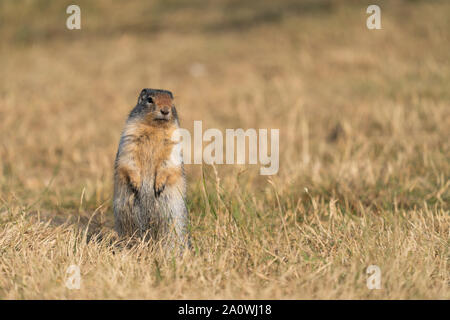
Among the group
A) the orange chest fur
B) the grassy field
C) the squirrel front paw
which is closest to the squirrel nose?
the orange chest fur

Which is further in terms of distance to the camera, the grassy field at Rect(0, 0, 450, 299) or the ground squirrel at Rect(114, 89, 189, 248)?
the ground squirrel at Rect(114, 89, 189, 248)

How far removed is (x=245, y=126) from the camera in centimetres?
886

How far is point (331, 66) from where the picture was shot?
11.6 meters

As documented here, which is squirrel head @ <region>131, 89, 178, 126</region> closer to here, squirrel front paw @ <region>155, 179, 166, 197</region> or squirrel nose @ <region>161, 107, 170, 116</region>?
squirrel nose @ <region>161, 107, 170, 116</region>

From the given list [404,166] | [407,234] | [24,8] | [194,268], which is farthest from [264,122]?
[24,8]

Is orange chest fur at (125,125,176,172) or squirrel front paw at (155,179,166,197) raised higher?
orange chest fur at (125,125,176,172)

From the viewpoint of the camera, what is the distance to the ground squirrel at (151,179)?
4.03 m

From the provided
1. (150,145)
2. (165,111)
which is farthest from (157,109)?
(150,145)

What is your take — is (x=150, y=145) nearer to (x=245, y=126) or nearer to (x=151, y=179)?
(x=151, y=179)

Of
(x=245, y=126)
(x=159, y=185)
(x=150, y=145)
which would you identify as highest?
(x=245, y=126)

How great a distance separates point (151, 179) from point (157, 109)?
1.74 ft

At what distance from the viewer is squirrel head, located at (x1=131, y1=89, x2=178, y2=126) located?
4.05 meters

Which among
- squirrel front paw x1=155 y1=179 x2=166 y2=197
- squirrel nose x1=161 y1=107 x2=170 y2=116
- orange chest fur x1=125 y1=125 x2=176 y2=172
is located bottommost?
squirrel front paw x1=155 y1=179 x2=166 y2=197
